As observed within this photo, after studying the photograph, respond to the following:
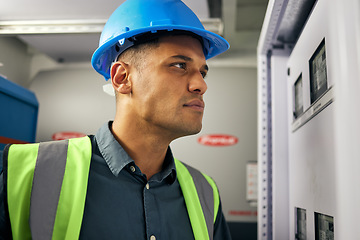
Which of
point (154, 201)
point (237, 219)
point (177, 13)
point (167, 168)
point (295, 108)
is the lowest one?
point (237, 219)

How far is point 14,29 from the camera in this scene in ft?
6.44

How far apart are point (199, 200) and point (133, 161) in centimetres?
35

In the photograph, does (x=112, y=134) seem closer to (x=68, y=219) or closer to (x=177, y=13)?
(x=68, y=219)

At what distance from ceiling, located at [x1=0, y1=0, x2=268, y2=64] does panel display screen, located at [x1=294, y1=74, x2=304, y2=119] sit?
940 mm

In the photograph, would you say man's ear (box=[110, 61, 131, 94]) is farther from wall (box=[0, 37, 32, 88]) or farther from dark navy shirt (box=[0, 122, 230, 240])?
wall (box=[0, 37, 32, 88])

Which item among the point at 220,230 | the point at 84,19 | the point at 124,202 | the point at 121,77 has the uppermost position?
the point at 84,19

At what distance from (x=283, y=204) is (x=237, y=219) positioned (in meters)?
1.44

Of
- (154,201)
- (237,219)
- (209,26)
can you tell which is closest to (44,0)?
(209,26)

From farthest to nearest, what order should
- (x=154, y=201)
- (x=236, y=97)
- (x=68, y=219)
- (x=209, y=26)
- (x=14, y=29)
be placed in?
1. (x=236, y=97)
2. (x=209, y=26)
3. (x=14, y=29)
4. (x=154, y=201)
5. (x=68, y=219)

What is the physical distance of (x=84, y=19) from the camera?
206 cm

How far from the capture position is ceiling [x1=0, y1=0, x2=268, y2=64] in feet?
7.20

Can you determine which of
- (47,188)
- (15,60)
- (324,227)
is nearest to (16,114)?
(47,188)

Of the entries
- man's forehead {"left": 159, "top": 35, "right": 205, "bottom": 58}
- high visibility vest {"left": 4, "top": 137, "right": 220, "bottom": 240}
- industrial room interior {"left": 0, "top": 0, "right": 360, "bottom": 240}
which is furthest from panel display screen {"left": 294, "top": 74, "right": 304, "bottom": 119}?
high visibility vest {"left": 4, "top": 137, "right": 220, "bottom": 240}

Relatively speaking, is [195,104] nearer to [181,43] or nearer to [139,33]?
[181,43]
